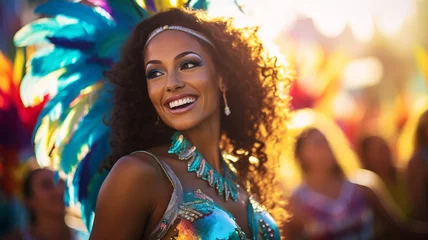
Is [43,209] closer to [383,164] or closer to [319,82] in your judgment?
[383,164]

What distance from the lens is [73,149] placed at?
119 inches

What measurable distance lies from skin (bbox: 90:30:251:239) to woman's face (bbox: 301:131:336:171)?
2.24m

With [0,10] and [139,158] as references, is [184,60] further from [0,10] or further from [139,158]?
[0,10]

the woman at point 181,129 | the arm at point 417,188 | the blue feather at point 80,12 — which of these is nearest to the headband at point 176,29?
the woman at point 181,129

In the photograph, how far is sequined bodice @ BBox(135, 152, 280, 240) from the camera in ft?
8.20

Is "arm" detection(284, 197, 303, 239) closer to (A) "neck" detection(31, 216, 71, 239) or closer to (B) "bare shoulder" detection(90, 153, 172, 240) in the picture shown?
(A) "neck" detection(31, 216, 71, 239)

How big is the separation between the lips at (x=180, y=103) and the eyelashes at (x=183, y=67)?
11cm

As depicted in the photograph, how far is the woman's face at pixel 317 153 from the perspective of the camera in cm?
529

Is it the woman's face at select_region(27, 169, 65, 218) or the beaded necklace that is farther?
the woman's face at select_region(27, 169, 65, 218)

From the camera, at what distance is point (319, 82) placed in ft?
24.8

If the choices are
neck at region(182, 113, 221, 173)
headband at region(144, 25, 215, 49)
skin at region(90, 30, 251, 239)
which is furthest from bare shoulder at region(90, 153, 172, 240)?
headband at region(144, 25, 215, 49)

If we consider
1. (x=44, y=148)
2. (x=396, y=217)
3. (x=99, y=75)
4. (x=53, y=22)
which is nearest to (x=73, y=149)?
(x=44, y=148)

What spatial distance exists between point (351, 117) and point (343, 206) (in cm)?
418

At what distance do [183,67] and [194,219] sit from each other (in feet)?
2.10
